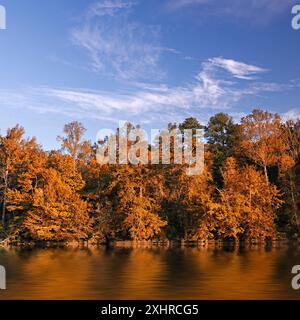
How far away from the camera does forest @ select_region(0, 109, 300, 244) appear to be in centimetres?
4581

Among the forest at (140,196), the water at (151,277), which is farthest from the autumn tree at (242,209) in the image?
the water at (151,277)

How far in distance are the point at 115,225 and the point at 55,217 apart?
6.32 metres

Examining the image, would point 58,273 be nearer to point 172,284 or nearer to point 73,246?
point 172,284

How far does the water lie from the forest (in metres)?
13.7

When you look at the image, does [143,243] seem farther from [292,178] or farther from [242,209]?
[292,178]

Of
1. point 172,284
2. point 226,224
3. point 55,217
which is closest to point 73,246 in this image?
point 55,217

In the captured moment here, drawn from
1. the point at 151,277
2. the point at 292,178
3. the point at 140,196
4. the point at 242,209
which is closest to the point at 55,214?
the point at 140,196

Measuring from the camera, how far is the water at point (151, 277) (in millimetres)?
17697

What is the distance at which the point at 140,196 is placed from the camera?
47.0m

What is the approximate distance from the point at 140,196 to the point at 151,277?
80.9ft

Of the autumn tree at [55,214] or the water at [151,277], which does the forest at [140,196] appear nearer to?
the autumn tree at [55,214]

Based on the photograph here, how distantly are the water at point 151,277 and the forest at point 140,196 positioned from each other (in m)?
13.7

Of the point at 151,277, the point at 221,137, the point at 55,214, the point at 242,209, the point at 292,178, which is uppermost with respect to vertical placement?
the point at 221,137

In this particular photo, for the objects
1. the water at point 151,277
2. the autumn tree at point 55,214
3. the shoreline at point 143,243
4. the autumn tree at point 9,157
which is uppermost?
the autumn tree at point 9,157
